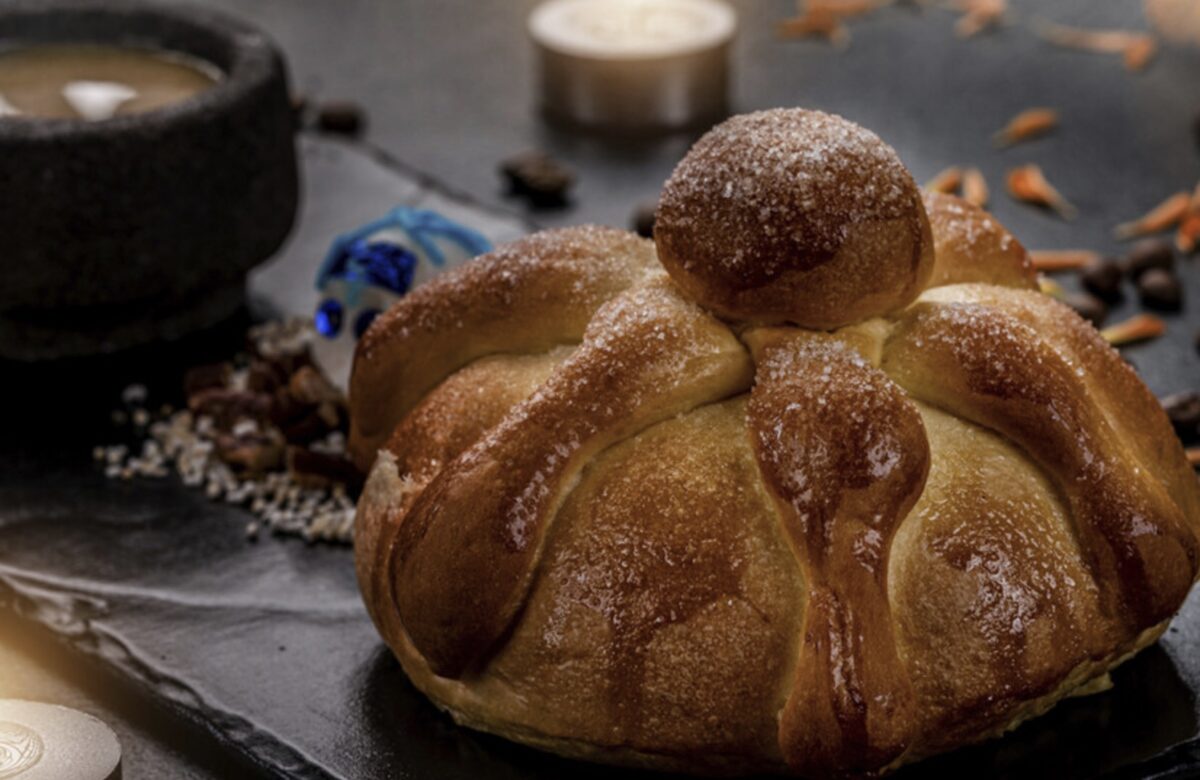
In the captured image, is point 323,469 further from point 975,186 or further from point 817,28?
point 817,28

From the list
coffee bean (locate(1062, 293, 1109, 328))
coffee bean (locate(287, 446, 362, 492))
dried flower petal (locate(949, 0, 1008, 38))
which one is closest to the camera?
coffee bean (locate(287, 446, 362, 492))

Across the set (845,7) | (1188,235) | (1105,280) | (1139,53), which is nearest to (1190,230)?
(1188,235)

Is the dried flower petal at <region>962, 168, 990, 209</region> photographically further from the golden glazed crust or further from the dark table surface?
the golden glazed crust

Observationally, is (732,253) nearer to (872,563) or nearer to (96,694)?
(872,563)

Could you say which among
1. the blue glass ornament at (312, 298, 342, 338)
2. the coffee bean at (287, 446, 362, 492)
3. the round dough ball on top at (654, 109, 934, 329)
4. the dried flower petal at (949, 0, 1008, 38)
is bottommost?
the dried flower petal at (949, 0, 1008, 38)

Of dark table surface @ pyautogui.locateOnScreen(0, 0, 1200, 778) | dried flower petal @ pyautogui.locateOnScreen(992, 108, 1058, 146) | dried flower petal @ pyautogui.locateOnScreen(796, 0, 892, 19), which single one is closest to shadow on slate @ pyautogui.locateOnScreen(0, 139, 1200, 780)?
dark table surface @ pyautogui.locateOnScreen(0, 0, 1200, 778)

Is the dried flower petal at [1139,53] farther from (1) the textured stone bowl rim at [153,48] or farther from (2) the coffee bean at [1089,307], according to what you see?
(1) the textured stone bowl rim at [153,48]

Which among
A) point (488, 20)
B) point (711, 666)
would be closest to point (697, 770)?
point (711, 666)

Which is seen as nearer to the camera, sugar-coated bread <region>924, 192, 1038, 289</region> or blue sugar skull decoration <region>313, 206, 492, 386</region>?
sugar-coated bread <region>924, 192, 1038, 289</region>
